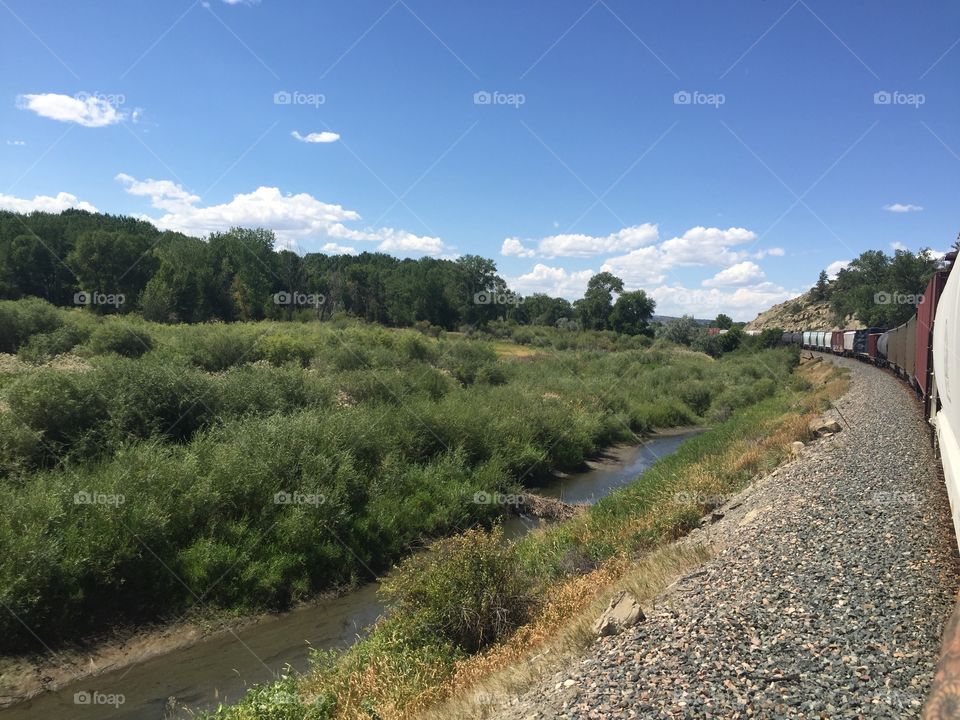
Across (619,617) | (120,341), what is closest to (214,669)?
(619,617)

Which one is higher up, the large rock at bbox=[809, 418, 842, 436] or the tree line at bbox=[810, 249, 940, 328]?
the tree line at bbox=[810, 249, 940, 328]

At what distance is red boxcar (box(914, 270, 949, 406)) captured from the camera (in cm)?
1384

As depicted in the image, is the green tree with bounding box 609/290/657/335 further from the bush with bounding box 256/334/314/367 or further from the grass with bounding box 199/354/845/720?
the grass with bounding box 199/354/845/720

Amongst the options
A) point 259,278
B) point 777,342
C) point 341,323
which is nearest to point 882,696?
point 341,323

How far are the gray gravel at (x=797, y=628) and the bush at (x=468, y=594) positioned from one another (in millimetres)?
3093

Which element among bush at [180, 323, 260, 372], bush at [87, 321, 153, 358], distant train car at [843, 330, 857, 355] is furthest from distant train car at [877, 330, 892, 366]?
bush at [87, 321, 153, 358]

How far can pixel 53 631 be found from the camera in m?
11.7

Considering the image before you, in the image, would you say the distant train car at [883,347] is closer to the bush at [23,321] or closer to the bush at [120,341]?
the bush at [120,341]

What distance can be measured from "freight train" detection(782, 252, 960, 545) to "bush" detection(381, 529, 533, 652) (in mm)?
6177

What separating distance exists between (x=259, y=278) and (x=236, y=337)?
29172mm

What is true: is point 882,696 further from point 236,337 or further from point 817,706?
point 236,337

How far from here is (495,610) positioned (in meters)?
9.59

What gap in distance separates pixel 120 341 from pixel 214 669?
944 inches

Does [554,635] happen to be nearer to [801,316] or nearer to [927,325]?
[927,325]
